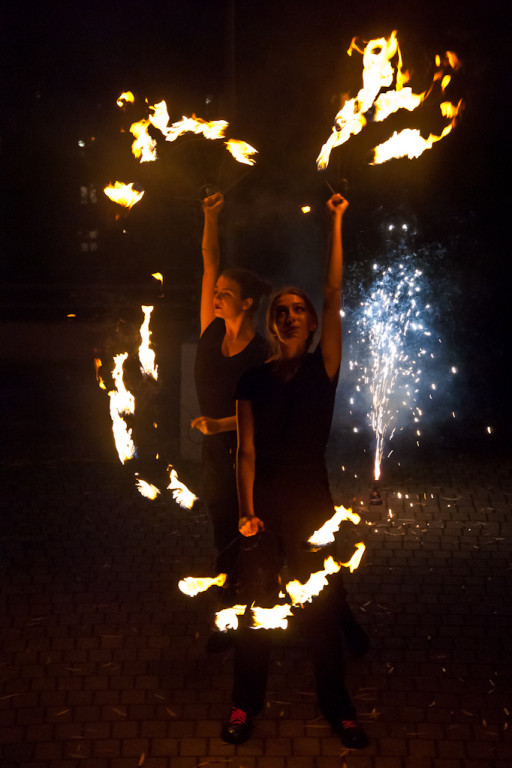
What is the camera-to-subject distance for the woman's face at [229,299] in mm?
4508

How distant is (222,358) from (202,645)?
171cm

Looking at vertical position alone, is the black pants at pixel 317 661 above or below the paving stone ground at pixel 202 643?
above

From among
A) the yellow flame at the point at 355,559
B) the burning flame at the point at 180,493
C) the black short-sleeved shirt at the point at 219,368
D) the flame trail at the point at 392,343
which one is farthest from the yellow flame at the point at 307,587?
the flame trail at the point at 392,343

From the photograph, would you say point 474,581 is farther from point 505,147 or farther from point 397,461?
point 505,147

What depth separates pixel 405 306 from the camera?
1092 cm

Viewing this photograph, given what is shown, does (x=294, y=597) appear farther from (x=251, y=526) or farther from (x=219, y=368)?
(x=219, y=368)

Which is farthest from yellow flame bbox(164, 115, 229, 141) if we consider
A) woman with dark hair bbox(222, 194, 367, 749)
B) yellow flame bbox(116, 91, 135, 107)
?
woman with dark hair bbox(222, 194, 367, 749)

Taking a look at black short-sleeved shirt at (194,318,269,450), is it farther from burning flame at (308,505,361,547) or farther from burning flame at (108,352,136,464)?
burning flame at (308,505,361,547)

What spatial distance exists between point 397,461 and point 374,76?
526cm

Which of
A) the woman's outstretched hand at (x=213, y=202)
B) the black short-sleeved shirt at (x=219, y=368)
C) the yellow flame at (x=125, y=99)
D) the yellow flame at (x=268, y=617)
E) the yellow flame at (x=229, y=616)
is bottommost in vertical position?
the yellow flame at (x=229, y=616)

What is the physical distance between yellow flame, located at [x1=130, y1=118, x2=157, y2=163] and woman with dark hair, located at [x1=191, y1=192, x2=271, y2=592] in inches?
19.6

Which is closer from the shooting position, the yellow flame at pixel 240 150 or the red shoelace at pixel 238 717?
the red shoelace at pixel 238 717

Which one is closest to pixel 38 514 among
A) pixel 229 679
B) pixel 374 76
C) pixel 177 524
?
pixel 177 524

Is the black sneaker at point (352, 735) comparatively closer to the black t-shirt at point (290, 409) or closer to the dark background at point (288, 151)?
the black t-shirt at point (290, 409)
